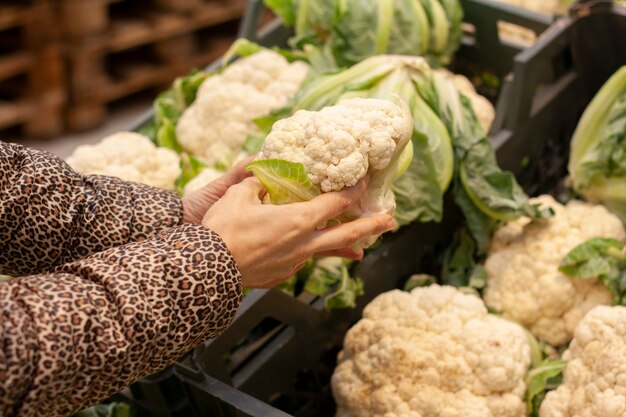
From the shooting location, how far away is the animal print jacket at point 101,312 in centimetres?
115

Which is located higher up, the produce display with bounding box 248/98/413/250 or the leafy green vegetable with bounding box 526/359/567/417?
the produce display with bounding box 248/98/413/250

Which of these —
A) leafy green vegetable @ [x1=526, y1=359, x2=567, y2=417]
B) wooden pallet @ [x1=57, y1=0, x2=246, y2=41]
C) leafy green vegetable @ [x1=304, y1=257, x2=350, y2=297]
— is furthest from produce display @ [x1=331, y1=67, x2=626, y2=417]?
wooden pallet @ [x1=57, y1=0, x2=246, y2=41]

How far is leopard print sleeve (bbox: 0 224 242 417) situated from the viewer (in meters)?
1.15


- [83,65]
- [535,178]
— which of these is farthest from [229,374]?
[83,65]

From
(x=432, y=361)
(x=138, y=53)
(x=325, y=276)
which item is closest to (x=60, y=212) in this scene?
(x=325, y=276)

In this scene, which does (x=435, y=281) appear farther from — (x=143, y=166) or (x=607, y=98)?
(x=143, y=166)

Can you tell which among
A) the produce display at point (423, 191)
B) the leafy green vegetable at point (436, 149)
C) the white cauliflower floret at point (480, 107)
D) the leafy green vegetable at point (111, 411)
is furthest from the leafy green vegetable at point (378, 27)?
the leafy green vegetable at point (111, 411)

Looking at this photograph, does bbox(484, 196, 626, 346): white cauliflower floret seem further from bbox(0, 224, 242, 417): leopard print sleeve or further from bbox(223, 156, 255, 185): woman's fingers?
bbox(0, 224, 242, 417): leopard print sleeve

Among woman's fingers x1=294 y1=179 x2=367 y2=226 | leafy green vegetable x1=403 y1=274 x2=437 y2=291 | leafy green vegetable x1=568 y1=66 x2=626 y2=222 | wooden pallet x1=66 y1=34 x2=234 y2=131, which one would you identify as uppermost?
Result: woman's fingers x1=294 y1=179 x2=367 y2=226

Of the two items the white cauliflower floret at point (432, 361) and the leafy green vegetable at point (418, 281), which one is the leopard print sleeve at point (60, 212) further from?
the leafy green vegetable at point (418, 281)

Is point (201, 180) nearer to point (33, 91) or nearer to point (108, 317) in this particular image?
point (108, 317)

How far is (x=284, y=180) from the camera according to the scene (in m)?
1.47

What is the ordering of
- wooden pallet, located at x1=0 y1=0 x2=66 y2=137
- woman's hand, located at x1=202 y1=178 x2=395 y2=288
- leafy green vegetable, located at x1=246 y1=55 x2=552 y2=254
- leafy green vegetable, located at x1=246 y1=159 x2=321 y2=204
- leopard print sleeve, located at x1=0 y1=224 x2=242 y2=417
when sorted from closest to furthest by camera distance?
leopard print sleeve, located at x1=0 y1=224 x2=242 y2=417, woman's hand, located at x1=202 y1=178 x2=395 y2=288, leafy green vegetable, located at x1=246 y1=159 x2=321 y2=204, leafy green vegetable, located at x1=246 y1=55 x2=552 y2=254, wooden pallet, located at x1=0 y1=0 x2=66 y2=137

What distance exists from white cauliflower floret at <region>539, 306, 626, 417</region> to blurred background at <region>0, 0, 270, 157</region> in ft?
9.82
